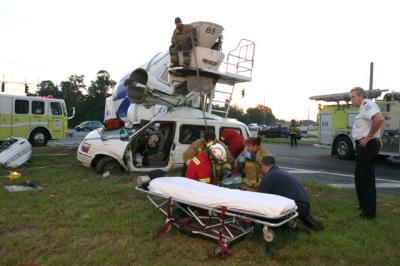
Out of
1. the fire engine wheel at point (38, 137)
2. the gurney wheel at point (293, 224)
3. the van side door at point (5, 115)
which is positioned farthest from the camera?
→ the fire engine wheel at point (38, 137)

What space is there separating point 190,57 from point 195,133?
1.91 metres

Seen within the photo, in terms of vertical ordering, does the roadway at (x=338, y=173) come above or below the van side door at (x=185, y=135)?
below

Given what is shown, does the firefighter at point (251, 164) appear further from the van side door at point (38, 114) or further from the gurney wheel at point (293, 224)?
the van side door at point (38, 114)

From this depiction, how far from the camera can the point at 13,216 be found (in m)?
5.73

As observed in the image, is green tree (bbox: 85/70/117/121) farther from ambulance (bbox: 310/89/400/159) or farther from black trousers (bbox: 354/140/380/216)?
black trousers (bbox: 354/140/380/216)

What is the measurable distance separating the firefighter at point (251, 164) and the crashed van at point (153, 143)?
311 centimetres

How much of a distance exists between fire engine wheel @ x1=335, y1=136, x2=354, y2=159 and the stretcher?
11889mm

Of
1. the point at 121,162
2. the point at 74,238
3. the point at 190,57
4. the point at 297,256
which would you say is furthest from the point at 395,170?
the point at 74,238

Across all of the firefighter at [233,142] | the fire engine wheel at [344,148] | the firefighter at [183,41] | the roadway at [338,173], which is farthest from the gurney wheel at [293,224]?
the fire engine wheel at [344,148]

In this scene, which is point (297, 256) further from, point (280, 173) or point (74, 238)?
point (74, 238)

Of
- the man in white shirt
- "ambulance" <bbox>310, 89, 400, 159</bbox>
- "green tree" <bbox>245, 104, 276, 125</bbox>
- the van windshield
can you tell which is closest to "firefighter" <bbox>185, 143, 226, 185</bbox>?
the man in white shirt

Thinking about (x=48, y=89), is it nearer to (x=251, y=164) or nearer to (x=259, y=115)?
(x=259, y=115)

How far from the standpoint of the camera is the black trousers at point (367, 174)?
5660 mm

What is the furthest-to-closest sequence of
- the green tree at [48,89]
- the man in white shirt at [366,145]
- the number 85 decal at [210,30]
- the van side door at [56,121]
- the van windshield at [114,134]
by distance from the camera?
1. the green tree at [48,89]
2. the van side door at [56,121]
3. the van windshield at [114,134]
4. the number 85 decal at [210,30]
5. the man in white shirt at [366,145]
